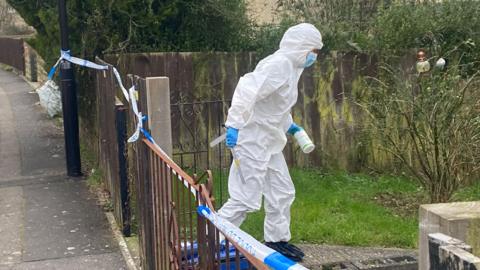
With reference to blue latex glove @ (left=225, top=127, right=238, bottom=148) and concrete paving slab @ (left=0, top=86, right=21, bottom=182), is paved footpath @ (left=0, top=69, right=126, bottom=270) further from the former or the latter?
blue latex glove @ (left=225, top=127, right=238, bottom=148)

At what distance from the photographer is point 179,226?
338cm

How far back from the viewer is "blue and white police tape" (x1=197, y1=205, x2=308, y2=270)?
191cm

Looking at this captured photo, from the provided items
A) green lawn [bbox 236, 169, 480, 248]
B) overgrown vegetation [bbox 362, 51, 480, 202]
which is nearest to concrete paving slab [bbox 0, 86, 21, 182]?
green lawn [bbox 236, 169, 480, 248]

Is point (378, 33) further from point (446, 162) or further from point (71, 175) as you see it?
point (71, 175)

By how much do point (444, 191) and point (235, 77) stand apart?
3.17 metres

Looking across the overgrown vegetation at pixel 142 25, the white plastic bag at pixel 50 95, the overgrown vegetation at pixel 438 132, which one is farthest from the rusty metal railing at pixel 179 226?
the white plastic bag at pixel 50 95

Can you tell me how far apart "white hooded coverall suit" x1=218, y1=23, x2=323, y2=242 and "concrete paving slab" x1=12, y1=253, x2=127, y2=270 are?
3.28 feet

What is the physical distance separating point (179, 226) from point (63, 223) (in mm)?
3095

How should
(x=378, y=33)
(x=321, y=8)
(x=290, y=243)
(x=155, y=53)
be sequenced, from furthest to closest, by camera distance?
(x=321, y=8) → (x=378, y=33) → (x=155, y=53) → (x=290, y=243)

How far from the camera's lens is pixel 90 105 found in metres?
8.70

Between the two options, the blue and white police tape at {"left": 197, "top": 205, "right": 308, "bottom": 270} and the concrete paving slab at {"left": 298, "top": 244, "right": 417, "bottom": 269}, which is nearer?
the blue and white police tape at {"left": 197, "top": 205, "right": 308, "bottom": 270}

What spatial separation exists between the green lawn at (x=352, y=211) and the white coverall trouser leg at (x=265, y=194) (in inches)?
27.0

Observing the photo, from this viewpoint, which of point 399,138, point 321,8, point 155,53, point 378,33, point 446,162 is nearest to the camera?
point 446,162

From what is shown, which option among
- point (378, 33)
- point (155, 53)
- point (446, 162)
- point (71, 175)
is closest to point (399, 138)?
point (446, 162)
